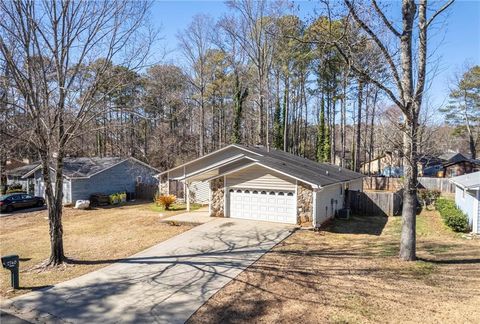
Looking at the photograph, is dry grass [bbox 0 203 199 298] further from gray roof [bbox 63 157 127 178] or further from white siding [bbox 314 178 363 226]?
white siding [bbox 314 178 363 226]

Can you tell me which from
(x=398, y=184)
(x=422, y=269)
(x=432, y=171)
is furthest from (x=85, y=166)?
(x=432, y=171)

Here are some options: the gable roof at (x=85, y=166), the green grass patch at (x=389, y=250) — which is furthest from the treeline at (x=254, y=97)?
the green grass patch at (x=389, y=250)

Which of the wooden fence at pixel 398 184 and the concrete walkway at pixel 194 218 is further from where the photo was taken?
the wooden fence at pixel 398 184

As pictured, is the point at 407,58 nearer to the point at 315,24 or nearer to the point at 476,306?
the point at 315,24

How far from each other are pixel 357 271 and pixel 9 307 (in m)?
9.01

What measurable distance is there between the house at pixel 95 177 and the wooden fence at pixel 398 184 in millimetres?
22287

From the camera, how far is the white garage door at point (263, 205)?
601 inches

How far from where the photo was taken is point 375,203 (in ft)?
65.3

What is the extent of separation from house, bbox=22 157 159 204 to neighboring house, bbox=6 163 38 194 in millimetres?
864

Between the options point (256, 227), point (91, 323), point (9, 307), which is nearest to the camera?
point (91, 323)

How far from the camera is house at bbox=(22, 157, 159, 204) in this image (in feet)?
77.7

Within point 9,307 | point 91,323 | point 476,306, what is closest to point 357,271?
point 476,306

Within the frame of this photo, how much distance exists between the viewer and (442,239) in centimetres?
1335

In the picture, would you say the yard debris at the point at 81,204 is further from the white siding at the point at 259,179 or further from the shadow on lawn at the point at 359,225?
the shadow on lawn at the point at 359,225
